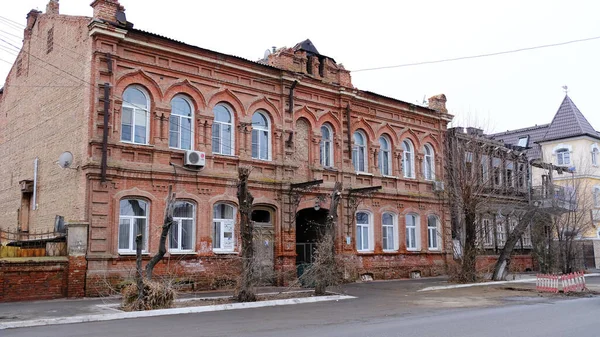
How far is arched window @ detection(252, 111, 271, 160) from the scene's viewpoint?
23422mm

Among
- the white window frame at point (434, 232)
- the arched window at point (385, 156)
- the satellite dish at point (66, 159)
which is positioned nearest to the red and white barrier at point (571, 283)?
the white window frame at point (434, 232)

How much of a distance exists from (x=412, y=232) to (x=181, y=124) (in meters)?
14.1

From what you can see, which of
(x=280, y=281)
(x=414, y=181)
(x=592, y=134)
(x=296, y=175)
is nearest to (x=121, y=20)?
(x=296, y=175)

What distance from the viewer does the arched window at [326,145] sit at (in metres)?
25.9

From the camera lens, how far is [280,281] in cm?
2291

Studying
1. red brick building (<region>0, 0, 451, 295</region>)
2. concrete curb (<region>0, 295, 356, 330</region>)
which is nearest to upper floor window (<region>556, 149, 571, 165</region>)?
red brick building (<region>0, 0, 451, 295</region>)

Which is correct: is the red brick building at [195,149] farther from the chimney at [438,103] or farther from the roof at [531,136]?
the roof at [531,136]

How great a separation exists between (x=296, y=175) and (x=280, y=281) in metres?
4.51


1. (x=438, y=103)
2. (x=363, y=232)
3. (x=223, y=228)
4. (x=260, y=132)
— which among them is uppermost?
(x=438, y=103)

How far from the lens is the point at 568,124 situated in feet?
147

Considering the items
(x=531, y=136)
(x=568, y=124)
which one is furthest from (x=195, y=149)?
(x=531, y=136)

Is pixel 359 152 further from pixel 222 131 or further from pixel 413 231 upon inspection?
pixel 222 131

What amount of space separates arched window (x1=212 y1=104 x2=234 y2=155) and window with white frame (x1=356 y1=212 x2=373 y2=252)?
7.66 metres

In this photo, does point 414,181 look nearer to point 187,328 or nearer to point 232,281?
point 232,281
